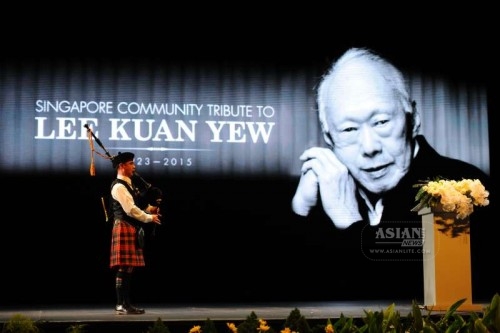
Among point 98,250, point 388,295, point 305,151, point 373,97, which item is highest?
point 373,97

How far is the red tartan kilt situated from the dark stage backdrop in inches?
60.2

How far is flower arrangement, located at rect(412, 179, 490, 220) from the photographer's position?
480 cm

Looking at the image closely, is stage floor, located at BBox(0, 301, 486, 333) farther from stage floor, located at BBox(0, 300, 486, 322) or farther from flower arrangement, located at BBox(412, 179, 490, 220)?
flower arrangement, located at BBox(412, 179, 490, 220)

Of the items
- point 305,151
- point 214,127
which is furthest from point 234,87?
point 305,151

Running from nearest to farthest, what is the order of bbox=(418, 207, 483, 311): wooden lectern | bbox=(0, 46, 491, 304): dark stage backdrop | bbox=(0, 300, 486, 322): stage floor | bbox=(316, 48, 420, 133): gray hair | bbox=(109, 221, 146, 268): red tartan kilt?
1. bbox=(0, 300, 486, 322): stage floor
2. bbox=(418, 207, 483, 311): wooden lectern
3. bbox=(109, 221, 146, 268): red tartan kilt
4. bbox=(0, 46, 491, 304): dark stage backdrop
5. bbox=(316, 48, 420, 133): gray hair

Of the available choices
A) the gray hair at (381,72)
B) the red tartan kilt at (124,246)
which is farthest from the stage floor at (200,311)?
the gray hair at (381,72)

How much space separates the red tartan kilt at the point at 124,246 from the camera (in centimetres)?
528

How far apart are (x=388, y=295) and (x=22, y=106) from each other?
386cm

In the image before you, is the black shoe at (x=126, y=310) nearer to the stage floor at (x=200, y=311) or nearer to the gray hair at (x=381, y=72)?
the stage floor at (x=200, y=311)

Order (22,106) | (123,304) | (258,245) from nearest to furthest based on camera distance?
(123,304), (22,106), (258,245)

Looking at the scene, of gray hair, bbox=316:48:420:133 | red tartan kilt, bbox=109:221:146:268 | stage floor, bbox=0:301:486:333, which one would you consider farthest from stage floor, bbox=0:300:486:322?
gray hair, bbox=316:48:420:133

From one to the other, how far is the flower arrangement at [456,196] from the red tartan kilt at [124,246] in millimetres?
2066

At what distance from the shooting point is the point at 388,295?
285 inches

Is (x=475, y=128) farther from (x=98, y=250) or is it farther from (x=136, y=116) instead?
(x=98, y=250)
